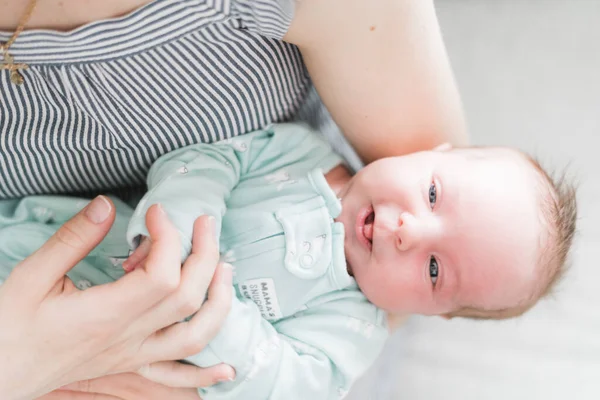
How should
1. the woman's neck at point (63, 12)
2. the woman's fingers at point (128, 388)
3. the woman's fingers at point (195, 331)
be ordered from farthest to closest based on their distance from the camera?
the woman's fingers at point (128, 388) → the woman's fingers at point (195, 331) → the woman's neck at point (63, 12)

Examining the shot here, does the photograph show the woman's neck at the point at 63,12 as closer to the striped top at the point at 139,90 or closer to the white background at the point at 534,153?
the striped top at the point at 139,90

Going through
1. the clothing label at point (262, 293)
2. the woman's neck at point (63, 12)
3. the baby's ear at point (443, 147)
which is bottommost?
the clothing label at point (262, 293)

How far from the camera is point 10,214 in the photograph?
0.94 meters

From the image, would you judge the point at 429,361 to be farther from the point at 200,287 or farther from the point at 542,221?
the point at 200,287

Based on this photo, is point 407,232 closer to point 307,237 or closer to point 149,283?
point 307,237

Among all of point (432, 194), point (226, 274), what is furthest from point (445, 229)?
point (226, 274)

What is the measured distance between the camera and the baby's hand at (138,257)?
29.3 inches

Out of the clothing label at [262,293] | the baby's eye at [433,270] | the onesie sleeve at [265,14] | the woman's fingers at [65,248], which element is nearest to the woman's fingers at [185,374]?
the clothing label at [262,293]

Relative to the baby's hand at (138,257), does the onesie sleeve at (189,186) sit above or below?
above

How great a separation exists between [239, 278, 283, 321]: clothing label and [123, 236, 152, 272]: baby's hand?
0.19 m

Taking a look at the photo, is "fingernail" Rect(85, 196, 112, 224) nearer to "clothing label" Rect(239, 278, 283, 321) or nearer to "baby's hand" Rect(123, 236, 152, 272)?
"baby's hand" Rect(123, 236, 152, 272)

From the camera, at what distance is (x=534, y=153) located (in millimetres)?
1313

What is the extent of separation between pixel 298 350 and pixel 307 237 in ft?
0.56

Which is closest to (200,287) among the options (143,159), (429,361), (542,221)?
(143,159)
